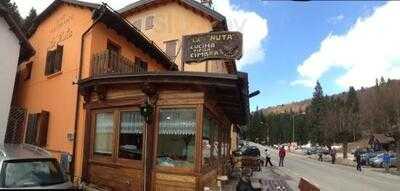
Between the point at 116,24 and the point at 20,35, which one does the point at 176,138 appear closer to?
the point at 116,24

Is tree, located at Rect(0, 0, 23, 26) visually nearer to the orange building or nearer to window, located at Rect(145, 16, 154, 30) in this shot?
the orange building

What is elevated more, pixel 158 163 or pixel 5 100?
pixel 5 100

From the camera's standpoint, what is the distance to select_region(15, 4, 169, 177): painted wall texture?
1664 cm

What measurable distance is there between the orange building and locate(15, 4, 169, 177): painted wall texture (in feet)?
0.13

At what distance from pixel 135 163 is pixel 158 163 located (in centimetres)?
81

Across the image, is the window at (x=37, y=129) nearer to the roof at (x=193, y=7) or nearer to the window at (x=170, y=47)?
the window at (x=170, y=47)

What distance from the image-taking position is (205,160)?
45.1ft

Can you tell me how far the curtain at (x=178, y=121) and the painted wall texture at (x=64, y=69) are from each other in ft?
13.1

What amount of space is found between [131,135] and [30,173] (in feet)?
16.0

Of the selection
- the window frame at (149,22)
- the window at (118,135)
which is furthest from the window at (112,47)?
the window frame at (149,22)

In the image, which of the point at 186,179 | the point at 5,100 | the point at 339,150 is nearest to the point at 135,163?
the point at 186,179

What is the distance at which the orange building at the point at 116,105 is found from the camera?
12664 millimetres

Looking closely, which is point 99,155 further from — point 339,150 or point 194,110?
point 339,150

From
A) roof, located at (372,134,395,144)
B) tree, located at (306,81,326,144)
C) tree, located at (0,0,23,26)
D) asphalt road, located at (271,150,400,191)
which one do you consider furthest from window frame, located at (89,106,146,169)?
tree, located at (306,81,326,144)
